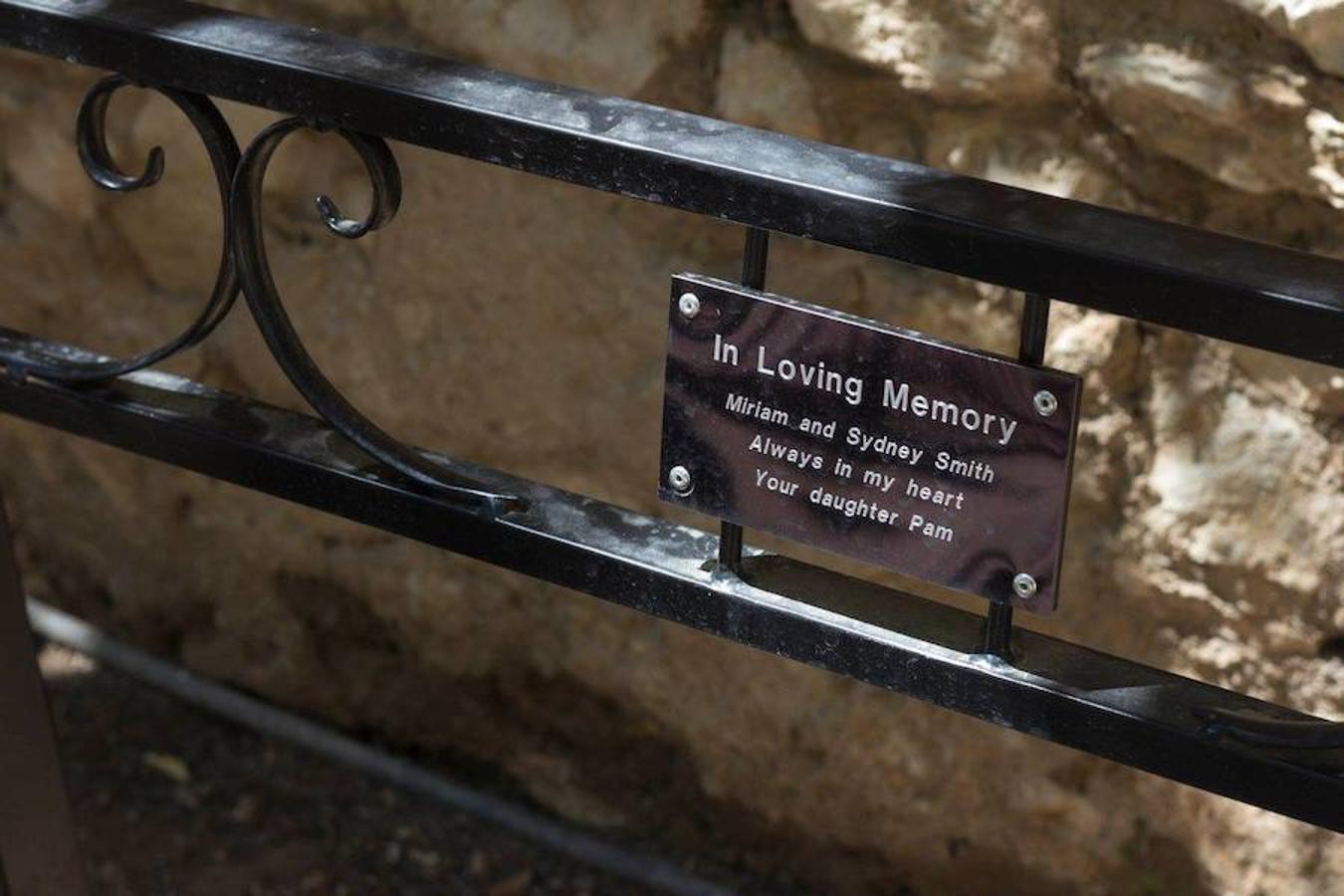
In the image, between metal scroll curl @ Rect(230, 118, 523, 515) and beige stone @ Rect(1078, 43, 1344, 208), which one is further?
beige stone @ Rect(1078, 43, 1344, 208)

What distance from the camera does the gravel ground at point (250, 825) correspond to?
227 centimetres

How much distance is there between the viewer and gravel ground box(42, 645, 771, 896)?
2271 millimetres

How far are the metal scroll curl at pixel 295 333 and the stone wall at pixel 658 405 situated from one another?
0.63m

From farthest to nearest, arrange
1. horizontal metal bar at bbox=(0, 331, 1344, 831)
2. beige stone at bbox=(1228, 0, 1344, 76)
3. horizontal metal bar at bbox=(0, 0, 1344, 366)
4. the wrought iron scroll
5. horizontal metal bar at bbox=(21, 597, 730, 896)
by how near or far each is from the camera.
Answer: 1. horizontal metal bar at bbox=(21, 597, 730, 896)
2. beige stone at bbox=(1228, 0, 1344, 76)
3. the wrought iron scroll
4. horizontal metal bar at bbox=(0, 331, 1344, 831)
5. horizontal metal bar at bbox=(0, 0, 1344, 366)

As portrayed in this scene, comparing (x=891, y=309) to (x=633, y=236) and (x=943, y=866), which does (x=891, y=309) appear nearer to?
(x=633, y=236)

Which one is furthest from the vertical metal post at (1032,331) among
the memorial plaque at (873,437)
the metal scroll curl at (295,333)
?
the metal scroll curl at (295,333)

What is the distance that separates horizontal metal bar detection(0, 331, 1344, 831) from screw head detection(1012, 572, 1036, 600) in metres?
0.05

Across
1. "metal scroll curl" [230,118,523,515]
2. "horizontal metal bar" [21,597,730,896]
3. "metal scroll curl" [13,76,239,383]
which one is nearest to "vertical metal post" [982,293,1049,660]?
"metal scroll curl" [230,118,523,515]

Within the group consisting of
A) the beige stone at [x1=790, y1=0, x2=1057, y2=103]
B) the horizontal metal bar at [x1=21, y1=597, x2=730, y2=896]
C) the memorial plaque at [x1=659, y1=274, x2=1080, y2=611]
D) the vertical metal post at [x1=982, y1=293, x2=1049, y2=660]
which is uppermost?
the beige stone at [x1=790, y1=0, x2=1057, y2=103]

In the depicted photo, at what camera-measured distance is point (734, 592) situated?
1.20m

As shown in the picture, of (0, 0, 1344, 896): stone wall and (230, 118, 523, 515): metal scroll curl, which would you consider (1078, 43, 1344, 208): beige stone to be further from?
(230, 118, 523, 515): metal scroll curl

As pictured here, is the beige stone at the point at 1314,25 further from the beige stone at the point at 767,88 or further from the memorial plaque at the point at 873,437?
the memorial plaque at the point at 873,437

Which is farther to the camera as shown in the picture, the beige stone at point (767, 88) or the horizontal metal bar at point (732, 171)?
the beige stone at point (767, 88)

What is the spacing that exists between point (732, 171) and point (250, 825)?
1.52m
